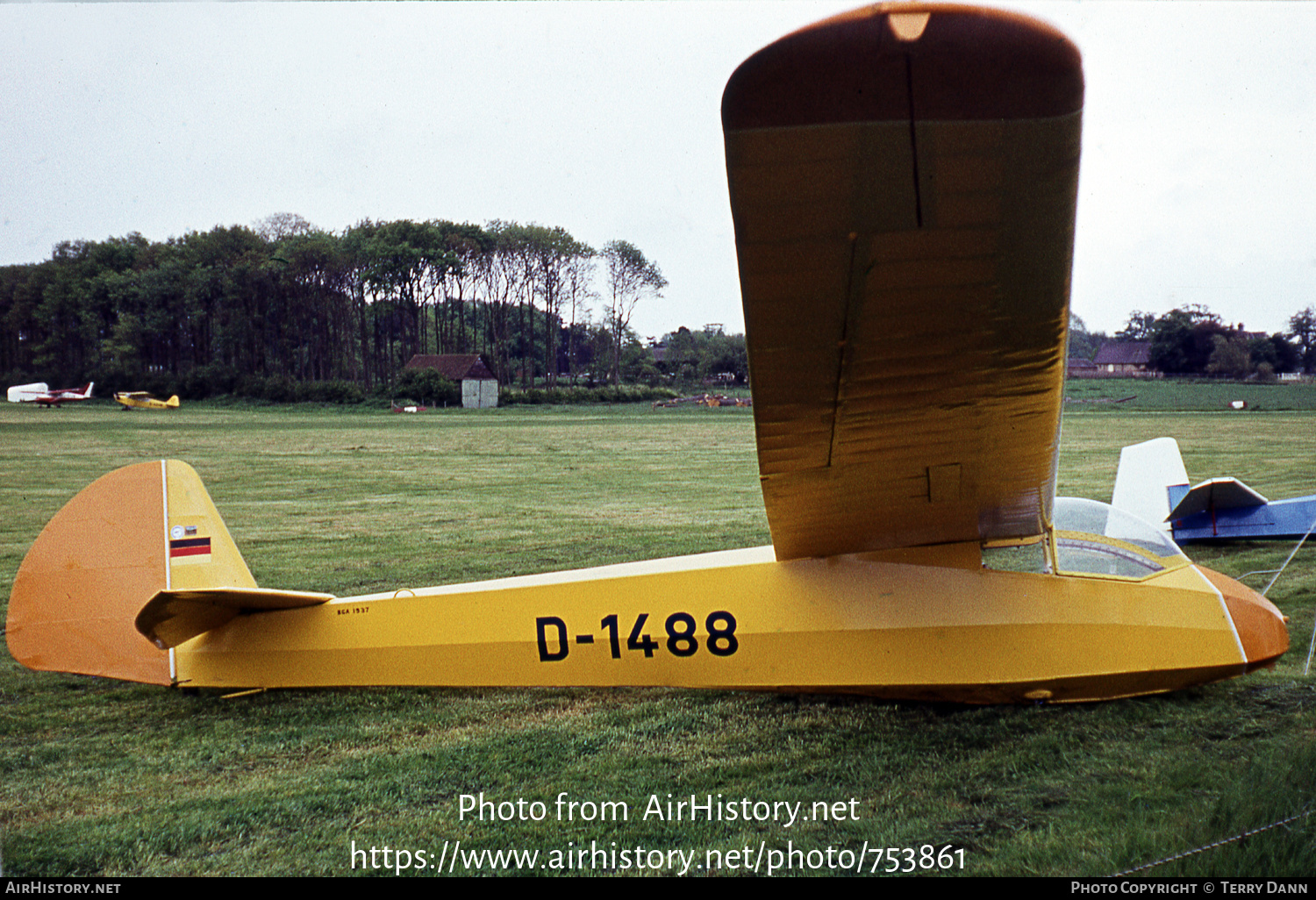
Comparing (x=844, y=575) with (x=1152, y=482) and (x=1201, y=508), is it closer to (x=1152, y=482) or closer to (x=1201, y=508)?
(x=1201, y=508)

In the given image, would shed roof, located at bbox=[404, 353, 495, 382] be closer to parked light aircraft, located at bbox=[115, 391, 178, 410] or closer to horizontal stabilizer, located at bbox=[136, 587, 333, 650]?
parked light aircraft, located at bbox=[115, 391, 178, 410]

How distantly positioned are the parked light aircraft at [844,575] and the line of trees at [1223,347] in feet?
51.9

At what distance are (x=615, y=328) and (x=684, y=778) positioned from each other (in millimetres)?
50911

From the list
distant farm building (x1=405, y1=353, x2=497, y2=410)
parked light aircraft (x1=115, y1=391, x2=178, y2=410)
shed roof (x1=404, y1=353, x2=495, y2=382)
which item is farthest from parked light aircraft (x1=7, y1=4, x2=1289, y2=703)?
shed roof (x1=404, y1=353, x2=495, y2=382)

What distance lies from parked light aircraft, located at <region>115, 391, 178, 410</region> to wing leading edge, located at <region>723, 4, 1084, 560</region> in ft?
157

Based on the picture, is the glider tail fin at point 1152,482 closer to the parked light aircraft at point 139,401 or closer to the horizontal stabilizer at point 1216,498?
the horizontal stabilizer at point 1216,498

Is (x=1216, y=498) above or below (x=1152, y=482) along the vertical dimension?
below

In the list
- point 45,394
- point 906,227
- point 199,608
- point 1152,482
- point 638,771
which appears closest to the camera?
point 906,227

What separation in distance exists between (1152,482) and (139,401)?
155ft

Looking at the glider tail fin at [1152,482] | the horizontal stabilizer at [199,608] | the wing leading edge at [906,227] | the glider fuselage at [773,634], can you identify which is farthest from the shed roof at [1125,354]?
the horizontal stabilizer at [199,608]

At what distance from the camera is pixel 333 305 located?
49125 millimetres

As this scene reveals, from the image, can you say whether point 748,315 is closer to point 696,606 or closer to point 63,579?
point 696,606

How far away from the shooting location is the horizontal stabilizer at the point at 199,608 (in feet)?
12.8

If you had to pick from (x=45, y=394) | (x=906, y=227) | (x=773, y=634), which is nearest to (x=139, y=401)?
(x=45, y=394)
